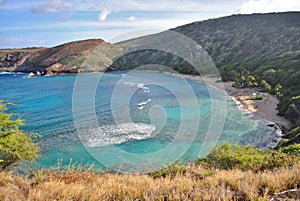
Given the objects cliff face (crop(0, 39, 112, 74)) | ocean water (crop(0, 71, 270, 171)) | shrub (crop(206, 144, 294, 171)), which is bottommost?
ocean water (crop(0, 71, 270, 171))

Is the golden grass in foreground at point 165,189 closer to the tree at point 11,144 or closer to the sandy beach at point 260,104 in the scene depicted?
the tree at point 11,144

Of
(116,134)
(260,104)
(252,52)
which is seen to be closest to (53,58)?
(252,52)

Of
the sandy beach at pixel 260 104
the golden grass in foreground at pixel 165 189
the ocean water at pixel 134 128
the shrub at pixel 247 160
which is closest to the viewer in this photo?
the golden grass in foreground at pixel 165 189

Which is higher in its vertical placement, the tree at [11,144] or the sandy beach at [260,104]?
the tree at [11,144]

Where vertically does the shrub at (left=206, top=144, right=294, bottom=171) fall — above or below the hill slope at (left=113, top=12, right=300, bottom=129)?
below

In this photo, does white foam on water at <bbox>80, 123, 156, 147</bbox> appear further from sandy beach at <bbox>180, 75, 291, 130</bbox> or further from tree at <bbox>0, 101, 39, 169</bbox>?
sandy beach at <bbox>180, 75, 291, 130</bbox>

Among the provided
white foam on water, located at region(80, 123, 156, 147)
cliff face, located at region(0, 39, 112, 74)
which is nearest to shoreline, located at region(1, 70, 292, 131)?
white foam on water, located at region(80, 123, 156, 147)

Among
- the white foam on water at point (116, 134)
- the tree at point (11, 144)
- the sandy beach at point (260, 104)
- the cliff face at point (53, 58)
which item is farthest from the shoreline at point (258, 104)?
the cliff face at point (53, 58)
